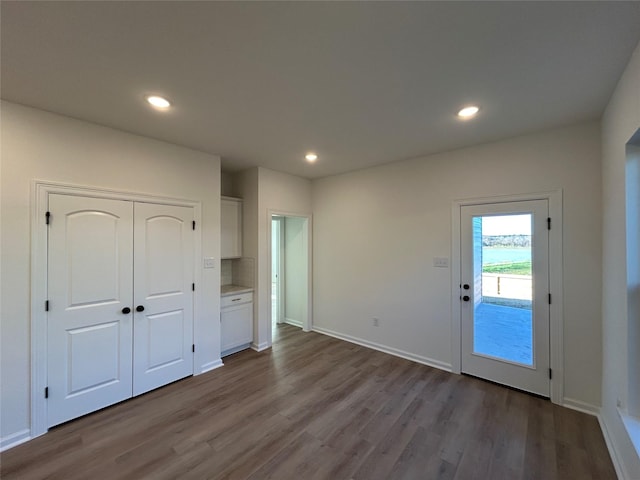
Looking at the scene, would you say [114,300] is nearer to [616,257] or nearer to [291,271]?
[291,271]

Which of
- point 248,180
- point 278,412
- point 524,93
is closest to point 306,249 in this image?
point 248,180

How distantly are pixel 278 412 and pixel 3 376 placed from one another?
7.19 feet

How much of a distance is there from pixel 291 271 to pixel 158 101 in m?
3.62

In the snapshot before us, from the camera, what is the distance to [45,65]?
173 cm

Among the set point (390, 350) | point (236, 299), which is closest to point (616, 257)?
point (390, 350)

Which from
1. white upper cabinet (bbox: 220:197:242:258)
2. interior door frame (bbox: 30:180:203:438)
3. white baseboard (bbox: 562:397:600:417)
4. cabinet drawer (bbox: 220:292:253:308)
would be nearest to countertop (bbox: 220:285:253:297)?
cabinet drawer (bbox: 220:292:253:308)

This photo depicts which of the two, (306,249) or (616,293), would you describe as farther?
(306,249)

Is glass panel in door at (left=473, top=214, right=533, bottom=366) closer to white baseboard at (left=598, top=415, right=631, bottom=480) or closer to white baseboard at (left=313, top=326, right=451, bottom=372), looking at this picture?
white baseboard at (left=313, top=326, right=451, bottom=372)

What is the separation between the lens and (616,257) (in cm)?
202

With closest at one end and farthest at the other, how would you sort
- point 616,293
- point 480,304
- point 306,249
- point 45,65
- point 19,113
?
point 45,65 → point 616,293 → point 19,113 → point 480,304 → point 306,249

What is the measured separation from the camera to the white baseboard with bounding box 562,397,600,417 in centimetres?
250

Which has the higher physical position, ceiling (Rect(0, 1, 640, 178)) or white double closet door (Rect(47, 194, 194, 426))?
ceiling (Rect(0, 1, 640, 178))

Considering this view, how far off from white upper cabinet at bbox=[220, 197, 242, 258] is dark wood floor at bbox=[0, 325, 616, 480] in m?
1.73

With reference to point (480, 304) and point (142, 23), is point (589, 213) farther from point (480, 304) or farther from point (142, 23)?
point (142, 23)
